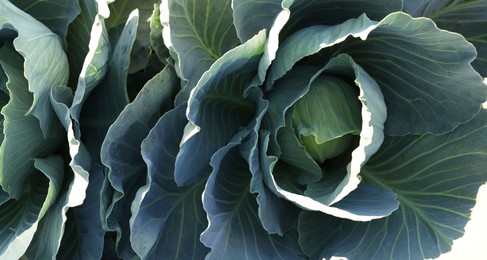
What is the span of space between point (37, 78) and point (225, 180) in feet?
1.41

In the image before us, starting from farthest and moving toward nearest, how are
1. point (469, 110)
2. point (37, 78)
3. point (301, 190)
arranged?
point (301, 190)
point (469, 110)
point (37, 78)

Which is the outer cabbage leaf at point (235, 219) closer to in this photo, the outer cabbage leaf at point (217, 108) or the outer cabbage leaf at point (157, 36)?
the outer cabbage leaf at point (217, 108)

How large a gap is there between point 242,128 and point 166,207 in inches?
8.9

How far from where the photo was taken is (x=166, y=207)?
1.19m

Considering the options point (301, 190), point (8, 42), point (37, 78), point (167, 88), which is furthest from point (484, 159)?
point (8, 42)

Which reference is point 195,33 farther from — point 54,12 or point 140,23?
point 54,12

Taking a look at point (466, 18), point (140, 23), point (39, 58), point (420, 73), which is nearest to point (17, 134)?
point (39, 58)

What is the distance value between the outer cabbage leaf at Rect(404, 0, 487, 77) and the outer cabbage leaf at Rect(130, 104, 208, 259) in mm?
591

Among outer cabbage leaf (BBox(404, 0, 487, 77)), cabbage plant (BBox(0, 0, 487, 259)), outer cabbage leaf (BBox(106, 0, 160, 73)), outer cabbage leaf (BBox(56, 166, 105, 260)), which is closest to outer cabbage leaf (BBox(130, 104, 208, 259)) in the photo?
cabbage plant (BBox(0, 0, 487, 259))

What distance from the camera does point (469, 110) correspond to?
3.73 ft

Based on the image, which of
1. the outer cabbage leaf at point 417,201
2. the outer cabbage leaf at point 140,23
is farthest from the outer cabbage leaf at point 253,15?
the outer cabbage leaf at point 417,201

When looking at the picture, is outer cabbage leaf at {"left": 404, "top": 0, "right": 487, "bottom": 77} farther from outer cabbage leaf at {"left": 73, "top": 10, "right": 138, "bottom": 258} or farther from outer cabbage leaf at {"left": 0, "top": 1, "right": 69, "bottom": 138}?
outer cabbage leaf at {"left": 0, "top": 1, "right": 69, "bottom": 138}

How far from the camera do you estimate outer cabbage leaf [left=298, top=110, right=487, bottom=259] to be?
1.18 metres

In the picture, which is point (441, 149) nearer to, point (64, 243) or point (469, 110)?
point (469, 110)
